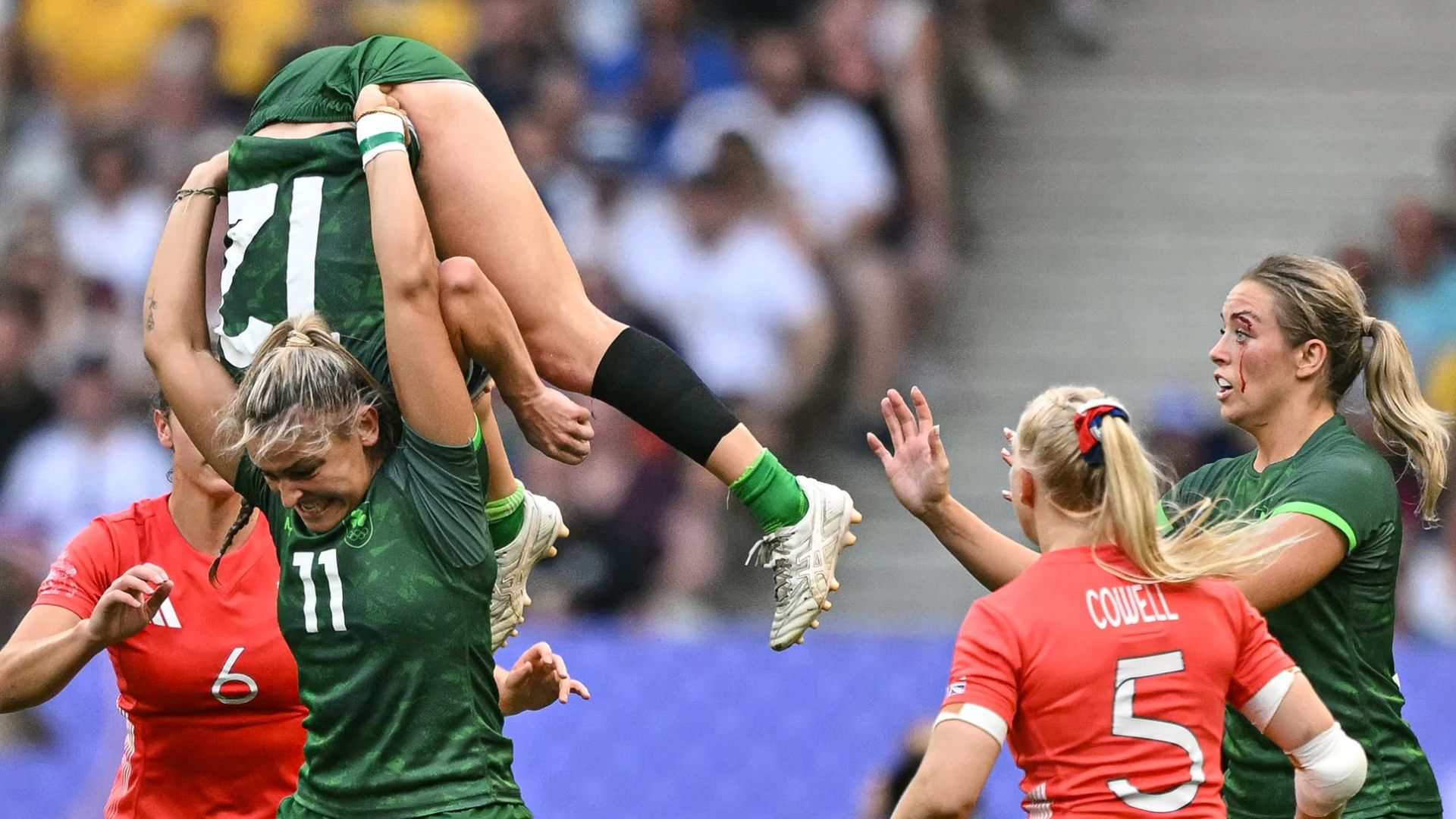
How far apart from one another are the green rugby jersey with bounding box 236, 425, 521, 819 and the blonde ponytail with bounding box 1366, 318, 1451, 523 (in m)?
1.69

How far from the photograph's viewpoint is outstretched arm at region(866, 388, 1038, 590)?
3.54 meters

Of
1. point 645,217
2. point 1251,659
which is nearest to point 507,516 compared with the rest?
point 1251,659

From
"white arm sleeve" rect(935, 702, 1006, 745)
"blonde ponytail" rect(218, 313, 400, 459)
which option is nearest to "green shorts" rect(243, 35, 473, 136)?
"blonde ponytail" rect(218, 313, 400, 459)

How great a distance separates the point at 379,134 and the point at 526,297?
47cm

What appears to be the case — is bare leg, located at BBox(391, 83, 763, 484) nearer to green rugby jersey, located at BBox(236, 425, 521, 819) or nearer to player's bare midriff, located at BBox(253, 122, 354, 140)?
player's bare midriff, located at BBox(253, 122, 354, 140)

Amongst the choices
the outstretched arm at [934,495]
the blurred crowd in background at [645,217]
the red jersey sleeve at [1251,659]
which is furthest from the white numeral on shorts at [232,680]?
the blurred crowd in background at [645,217]

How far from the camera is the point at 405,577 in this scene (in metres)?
2.96

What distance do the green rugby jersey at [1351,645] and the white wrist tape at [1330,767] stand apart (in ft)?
1.23

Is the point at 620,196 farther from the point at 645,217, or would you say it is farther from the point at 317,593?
the point at 317,593

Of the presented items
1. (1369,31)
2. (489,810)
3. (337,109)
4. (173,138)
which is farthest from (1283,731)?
(1369,31)

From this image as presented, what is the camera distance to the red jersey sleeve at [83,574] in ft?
12.3

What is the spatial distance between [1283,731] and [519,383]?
4.51 feet

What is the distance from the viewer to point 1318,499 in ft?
11.3

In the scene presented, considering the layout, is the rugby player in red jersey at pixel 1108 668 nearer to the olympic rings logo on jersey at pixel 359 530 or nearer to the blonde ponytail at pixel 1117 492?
the blonde ponytail at pixel 1117 492
